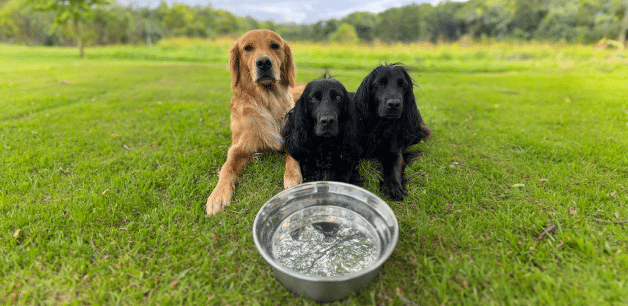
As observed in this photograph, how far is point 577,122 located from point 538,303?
149 inches

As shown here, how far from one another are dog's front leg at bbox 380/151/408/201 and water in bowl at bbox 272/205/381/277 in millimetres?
465

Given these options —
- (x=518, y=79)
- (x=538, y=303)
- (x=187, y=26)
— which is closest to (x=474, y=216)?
(x=538, y=303)

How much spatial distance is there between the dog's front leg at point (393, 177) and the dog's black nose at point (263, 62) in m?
1.35

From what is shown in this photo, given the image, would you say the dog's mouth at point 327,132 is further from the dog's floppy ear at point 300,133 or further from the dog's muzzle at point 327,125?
the dog's floppy ear at point 300,133

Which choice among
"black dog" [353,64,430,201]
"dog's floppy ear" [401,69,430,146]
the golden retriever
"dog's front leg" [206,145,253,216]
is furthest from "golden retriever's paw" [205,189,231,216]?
"dog's floppy ear" [401,69,430,146]

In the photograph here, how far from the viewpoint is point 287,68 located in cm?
310

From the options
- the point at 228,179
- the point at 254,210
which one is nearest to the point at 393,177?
the point at 254,210

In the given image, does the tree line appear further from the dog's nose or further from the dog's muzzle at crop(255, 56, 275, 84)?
the dog's nose

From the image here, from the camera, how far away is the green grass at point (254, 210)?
153cm

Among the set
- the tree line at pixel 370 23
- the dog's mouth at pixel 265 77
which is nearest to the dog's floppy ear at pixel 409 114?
the dog's mouth at pixel 265 77

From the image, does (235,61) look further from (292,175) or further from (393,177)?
(393,177)

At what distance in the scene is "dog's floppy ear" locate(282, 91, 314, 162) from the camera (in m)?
2.50

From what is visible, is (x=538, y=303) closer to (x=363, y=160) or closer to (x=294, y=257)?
(x=294, y=257)

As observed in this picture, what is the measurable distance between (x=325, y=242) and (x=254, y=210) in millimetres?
632
